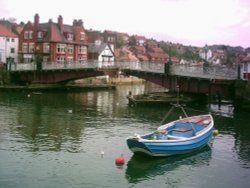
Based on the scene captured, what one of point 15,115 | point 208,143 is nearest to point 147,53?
point 15,115

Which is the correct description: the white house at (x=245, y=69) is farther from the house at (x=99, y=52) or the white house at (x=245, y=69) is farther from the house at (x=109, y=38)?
the house at (x=109, y=38)

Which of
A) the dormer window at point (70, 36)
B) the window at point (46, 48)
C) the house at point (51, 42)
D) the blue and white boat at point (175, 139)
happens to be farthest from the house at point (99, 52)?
the blue and white boat at point (175, 139)

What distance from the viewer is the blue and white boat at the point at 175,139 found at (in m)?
32.8

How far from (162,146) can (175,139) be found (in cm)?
203

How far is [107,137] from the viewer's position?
41.4 m

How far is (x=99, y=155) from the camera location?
113 feet

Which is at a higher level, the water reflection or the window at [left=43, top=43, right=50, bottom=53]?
the window at [left=43, top=43, right=50, bottom=53]

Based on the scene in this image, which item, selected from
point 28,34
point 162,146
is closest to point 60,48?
point 28,34

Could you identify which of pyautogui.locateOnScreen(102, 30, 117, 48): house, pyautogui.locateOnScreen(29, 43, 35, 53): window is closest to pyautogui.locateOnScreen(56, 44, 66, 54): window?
pyautogui.locateOnScreen(29, 43, 35, 53): window

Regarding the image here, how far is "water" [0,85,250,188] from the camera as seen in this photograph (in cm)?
2858

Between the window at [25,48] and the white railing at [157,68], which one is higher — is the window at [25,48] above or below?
above

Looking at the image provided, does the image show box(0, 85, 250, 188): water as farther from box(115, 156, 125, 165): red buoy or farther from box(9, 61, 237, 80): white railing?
box(9, 61, 237, 80): white railing

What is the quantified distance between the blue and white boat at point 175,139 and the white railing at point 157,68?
25.1 metres

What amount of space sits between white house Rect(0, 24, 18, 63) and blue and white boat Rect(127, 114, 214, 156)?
81944 mm
